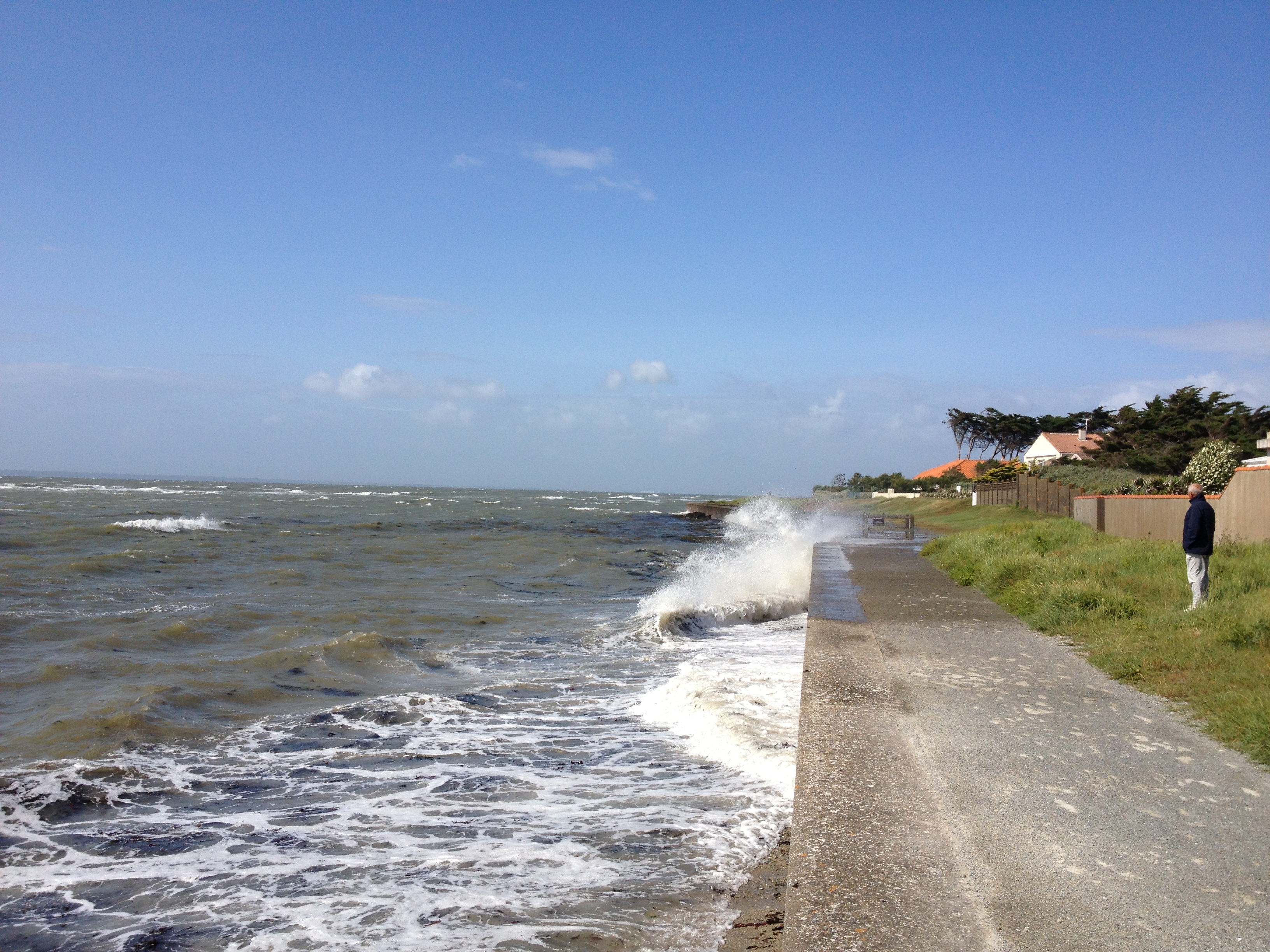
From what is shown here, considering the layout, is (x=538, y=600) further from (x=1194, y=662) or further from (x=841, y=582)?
(x=1194, y=662)

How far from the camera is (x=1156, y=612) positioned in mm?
7965

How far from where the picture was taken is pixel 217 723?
7.49m

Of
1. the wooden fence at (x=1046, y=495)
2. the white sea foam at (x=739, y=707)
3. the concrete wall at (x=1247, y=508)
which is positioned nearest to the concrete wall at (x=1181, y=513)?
the concrete wall at (x=1247, y=508)

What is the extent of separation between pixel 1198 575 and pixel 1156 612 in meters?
0.56

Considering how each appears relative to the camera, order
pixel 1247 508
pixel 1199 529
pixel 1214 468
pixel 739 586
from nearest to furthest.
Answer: pixel 1199 529 → pixel 1247 508 → pixel 739 586 → pixel 1214 468

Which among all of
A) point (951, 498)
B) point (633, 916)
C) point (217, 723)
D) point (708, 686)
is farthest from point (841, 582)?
point (951, 498)

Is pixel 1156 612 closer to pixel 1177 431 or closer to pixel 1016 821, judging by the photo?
pixel 1016 821

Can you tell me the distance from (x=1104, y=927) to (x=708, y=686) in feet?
17.1

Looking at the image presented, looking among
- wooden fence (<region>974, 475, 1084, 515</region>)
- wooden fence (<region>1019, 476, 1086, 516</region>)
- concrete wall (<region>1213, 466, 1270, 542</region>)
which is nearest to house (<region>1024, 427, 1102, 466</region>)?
wooden fence (<region>974, 475, 1084, 515</region>)

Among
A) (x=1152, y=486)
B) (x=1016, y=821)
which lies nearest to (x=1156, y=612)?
(x=1016, y=821)

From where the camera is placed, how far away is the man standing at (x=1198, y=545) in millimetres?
7773

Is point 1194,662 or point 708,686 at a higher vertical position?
point 1194,662

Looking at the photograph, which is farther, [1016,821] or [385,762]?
[385,762]

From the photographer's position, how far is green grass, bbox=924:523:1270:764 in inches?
210
